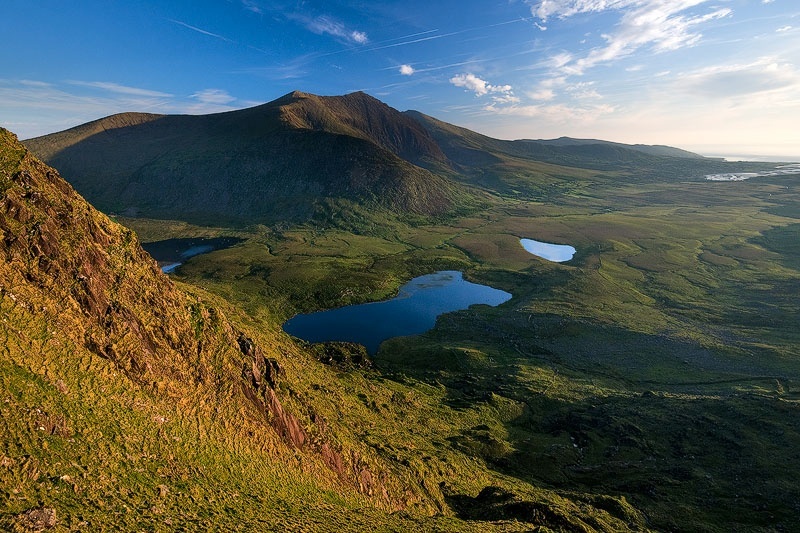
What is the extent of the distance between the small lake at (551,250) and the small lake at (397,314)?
50.2 m

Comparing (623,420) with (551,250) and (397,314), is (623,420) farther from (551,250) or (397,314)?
(551,250)

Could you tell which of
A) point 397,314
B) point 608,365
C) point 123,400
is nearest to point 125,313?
point 123,400

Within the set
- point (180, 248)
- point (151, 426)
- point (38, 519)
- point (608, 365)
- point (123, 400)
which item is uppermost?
point (123, 400)

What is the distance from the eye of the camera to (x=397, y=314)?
4577 inches

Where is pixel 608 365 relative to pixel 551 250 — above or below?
below

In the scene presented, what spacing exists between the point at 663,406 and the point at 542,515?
42.3 m

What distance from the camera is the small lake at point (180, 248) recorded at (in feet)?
517

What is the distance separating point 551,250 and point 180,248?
179 metres

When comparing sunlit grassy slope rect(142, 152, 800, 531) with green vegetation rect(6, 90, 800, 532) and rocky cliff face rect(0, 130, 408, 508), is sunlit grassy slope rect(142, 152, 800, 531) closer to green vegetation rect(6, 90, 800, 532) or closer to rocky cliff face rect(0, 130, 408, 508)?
green vegetation rect(6, 90, 800, 532)

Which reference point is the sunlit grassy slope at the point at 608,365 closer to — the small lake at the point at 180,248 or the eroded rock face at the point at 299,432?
the eroded rock face at the point at 299,432

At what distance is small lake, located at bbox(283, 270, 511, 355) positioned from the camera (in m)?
101

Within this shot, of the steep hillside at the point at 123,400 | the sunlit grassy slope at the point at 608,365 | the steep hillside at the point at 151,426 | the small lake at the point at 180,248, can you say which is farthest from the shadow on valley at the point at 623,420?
the small lake at the point at 180,248

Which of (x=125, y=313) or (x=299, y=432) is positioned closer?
(x=125, y=313)

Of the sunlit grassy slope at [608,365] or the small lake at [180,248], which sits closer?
the sunlit grassy slope at [608,365]
